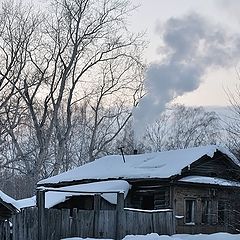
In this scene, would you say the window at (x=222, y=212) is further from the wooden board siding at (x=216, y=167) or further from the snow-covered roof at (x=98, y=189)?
the snow-covered roof at (x=98, y=189)

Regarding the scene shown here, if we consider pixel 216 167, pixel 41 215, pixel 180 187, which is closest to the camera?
pixel 41 215

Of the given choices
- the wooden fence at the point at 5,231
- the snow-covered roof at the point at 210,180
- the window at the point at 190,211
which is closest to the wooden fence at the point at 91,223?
the wooden fence at the point at 5,231

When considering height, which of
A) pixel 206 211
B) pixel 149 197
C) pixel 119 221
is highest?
pixel 119 221

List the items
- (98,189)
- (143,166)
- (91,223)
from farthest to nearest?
(143,166), (98,189), (91,223)

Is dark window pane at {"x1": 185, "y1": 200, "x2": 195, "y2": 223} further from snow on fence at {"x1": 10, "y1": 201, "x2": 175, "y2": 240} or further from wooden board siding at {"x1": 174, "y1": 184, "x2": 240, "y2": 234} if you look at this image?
snow on fence at {"x1": 10, "y1": 201, "x2": 175, "y2": 240}

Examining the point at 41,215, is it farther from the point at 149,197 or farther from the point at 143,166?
the point at 143,166

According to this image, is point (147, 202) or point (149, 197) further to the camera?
point (147, 202)

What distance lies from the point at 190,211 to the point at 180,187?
1393 millimetres

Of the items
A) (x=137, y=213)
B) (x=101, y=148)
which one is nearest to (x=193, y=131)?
→ (x=101, y=148)

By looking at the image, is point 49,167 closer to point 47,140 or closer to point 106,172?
point 47,140

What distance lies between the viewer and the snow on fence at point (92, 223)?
1656cm

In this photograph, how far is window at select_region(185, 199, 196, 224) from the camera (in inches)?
1108

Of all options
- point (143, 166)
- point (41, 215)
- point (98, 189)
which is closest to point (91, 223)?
point (41, 215)

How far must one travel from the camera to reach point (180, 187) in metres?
28.0
